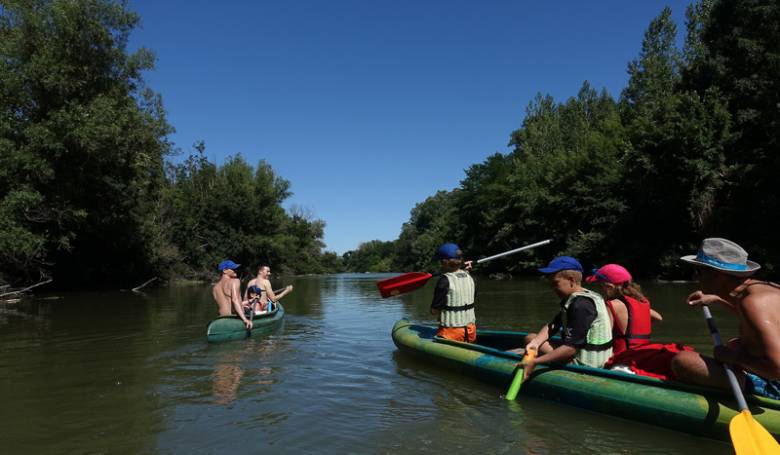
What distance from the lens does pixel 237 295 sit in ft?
30.6

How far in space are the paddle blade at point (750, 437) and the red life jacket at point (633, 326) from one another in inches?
65.0

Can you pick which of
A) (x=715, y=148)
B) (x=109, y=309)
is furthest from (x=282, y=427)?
(x=715, y=148)

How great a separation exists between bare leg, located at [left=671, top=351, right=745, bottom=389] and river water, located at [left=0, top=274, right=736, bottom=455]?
18.3 inches

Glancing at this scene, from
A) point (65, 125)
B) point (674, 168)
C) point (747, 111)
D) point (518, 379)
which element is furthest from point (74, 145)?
point (747, 111)

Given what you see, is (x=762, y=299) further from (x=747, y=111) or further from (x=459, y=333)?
(x=747, y=111)

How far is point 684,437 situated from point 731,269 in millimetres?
1595

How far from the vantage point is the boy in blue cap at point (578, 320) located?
16.2 ft

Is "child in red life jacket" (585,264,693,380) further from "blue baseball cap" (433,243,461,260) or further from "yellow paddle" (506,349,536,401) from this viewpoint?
"blue baseball cap" (433,243,461,260)

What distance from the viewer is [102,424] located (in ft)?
16.0

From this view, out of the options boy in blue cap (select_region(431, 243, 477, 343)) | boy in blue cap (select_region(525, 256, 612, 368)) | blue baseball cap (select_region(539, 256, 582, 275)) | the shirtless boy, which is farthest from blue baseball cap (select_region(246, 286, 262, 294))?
blue baseball cap (select_region(539, 256, 582, 275))

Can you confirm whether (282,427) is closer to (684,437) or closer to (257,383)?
(257,383)

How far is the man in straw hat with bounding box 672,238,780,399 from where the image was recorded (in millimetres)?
3320

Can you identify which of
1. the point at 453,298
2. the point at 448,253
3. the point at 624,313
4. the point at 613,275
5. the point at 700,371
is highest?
the point at 448,253

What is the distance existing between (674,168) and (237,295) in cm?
2219
